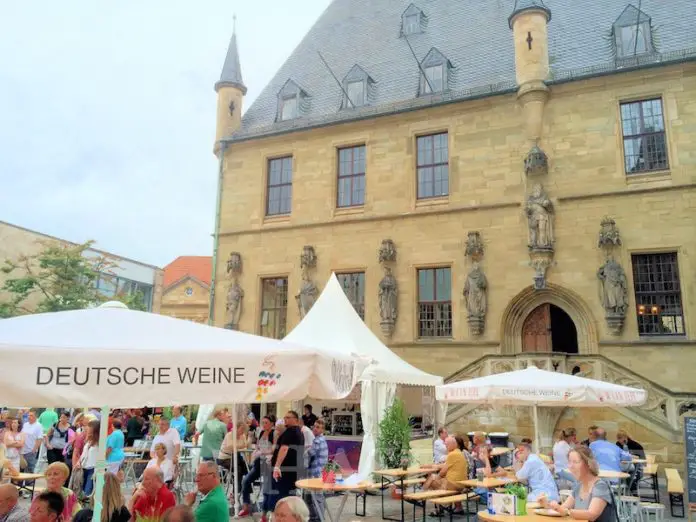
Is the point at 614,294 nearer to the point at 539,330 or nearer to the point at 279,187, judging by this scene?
the point at 539,330

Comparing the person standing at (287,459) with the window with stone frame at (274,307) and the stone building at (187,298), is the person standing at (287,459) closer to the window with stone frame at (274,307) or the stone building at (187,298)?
the window with stone frame at (274,307)

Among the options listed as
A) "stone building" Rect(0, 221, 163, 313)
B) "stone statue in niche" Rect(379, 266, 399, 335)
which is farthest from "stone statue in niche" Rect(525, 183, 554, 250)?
"stone building" Rect(0, 221, 163, 313)

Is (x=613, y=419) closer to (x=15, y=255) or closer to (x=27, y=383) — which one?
(x=27, y=383)

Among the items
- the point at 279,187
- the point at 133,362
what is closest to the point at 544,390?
the point at 133,362

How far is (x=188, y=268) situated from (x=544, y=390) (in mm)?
53328

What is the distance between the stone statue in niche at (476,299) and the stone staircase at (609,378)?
3.82ft

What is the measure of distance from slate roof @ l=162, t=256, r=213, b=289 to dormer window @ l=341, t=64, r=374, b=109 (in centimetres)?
3807

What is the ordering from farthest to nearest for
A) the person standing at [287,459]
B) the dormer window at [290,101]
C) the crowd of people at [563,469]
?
the dormer window at [290,101], the person standing at [287,459], the crowd of people at [563,469]

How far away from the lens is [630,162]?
17094mm

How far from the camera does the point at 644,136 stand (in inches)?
674

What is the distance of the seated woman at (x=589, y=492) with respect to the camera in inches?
206

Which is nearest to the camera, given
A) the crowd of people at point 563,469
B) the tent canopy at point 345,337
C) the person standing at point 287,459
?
the crowd of people at point 563,469

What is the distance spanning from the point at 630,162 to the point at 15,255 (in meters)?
34.6

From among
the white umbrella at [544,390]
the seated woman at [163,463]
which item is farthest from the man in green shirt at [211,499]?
the white umbrella at [544,390]
